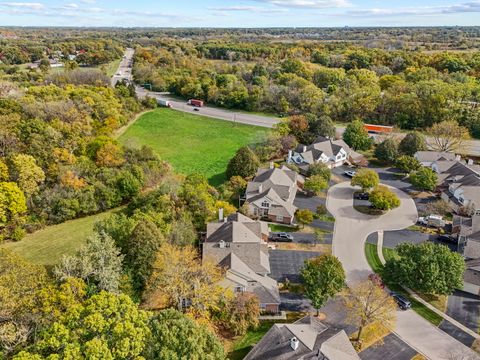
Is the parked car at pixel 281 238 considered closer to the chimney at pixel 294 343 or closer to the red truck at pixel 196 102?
the chimney at pixel 294 343

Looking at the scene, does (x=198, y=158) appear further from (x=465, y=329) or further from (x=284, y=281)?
(x=465, y=329)

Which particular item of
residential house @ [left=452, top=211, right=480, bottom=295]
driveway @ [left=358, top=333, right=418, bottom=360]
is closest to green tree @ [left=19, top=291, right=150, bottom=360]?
driveway @ [left=358, top=333, right=418, bottom=360]

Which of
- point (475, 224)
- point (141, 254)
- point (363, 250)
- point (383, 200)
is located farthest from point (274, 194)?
point (475, 224)

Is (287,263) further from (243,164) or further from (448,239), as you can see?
(243,164)

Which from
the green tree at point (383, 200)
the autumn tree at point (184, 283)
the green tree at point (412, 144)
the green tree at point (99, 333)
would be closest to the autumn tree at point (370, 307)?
the autumn tree at point (184, 283)

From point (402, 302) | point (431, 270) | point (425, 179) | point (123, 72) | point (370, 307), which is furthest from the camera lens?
point (123, 72)
